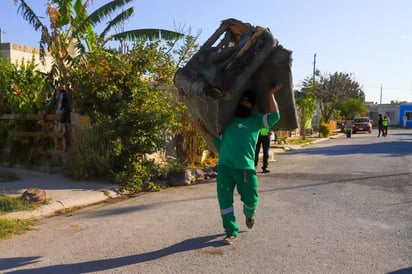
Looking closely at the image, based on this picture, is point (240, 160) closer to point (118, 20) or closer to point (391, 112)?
point (118, 20)

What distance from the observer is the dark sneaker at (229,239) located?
493 cm

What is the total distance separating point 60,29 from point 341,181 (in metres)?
8.00

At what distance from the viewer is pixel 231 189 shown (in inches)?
199

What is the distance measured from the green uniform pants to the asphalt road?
31cm

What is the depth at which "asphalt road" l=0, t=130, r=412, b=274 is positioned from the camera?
434 centimetres

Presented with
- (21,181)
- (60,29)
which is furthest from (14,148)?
(60,29)

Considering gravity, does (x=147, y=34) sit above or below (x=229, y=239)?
above

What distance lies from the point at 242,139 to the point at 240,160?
255mm

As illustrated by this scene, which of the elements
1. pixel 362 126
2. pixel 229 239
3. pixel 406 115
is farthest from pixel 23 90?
pixel 406 115

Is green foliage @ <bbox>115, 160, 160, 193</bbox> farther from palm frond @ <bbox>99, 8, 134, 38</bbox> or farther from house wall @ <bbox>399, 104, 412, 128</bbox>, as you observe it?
house wall @ <bbox>399, 104, 412, 128</bbox>

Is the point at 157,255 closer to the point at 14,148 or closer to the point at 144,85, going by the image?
the point at 144,85

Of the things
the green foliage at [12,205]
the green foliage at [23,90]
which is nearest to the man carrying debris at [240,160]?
the green foliage at [12,205]

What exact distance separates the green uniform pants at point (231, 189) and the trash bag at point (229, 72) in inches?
21.7

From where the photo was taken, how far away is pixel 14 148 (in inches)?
437
